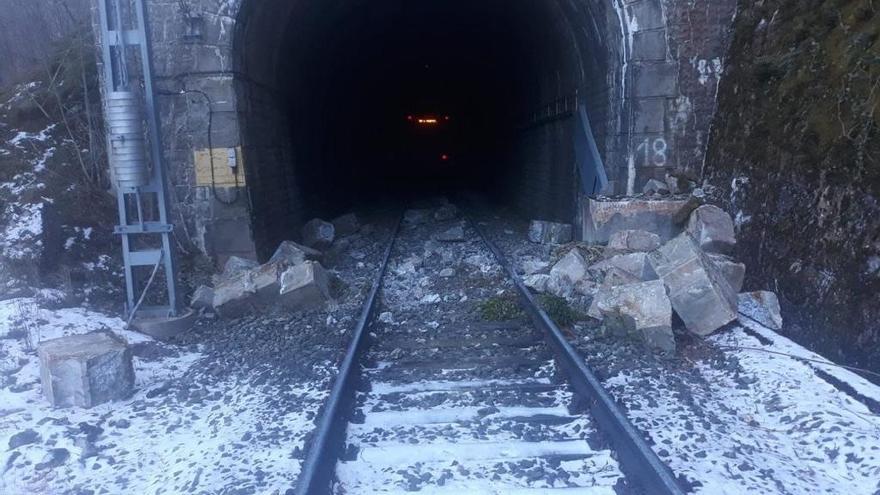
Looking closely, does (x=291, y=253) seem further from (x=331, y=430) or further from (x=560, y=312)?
(x=331, y=430)

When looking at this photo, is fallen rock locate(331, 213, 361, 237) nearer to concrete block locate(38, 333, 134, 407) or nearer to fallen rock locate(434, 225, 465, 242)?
fallen rock locate(434, 225, 465, 242)

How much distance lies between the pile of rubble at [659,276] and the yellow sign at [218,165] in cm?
418

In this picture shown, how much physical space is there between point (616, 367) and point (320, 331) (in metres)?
3.01

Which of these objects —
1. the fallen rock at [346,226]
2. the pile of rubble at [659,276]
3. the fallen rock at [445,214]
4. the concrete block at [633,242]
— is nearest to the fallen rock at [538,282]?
the pile of rubble at [659,276]

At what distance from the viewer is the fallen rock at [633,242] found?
8188 mm

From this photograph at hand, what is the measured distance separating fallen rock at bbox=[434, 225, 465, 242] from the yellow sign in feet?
Result: 15.0

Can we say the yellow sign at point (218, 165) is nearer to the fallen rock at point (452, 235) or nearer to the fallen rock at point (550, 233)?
the fallen rock at point (452, 235)

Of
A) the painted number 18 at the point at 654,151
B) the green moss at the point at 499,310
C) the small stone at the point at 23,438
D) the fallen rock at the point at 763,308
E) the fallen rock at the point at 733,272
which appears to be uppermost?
the painted number 18 at the point at 654,151

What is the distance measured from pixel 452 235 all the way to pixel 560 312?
619cm

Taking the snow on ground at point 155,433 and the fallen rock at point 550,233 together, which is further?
the fallen rock at point 550,233

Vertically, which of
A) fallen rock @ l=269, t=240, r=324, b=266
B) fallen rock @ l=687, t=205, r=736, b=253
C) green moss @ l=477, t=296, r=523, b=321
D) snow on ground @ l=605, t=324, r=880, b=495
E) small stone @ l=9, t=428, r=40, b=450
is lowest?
snow on ground @ l=605, t=324, r=880, b=495

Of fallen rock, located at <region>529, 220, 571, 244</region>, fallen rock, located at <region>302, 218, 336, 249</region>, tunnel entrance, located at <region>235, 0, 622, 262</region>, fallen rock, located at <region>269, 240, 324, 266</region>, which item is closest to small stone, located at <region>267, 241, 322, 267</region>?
fallen rock, located at <region>269, 240, 324, 266</region>

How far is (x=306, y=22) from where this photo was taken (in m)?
12.1

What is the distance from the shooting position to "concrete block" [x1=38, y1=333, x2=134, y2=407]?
494 centimetres
